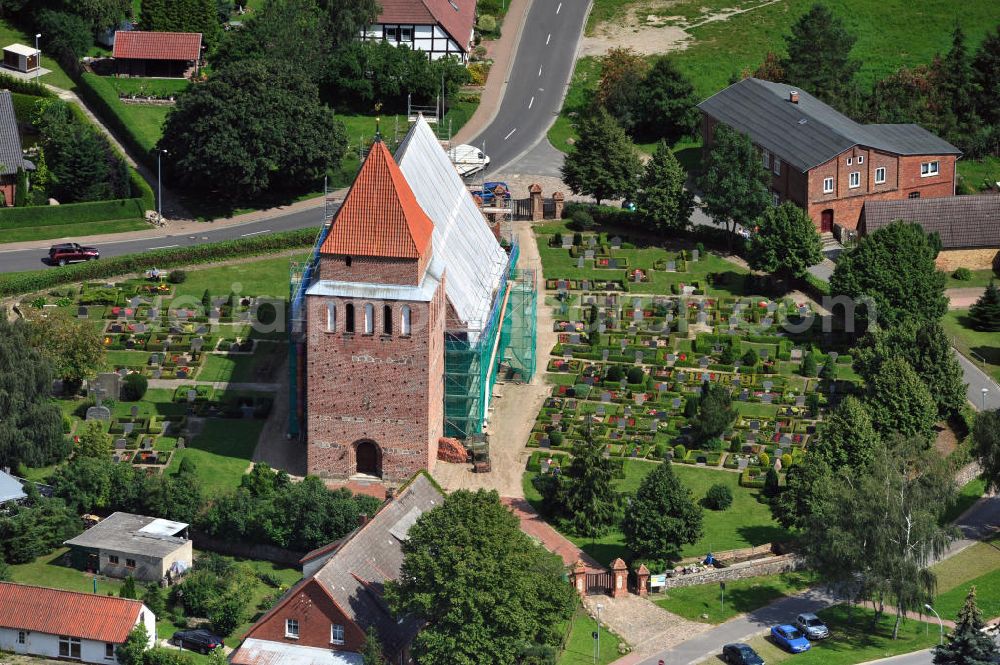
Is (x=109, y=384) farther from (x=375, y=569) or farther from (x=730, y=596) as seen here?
(x=730, y=596)

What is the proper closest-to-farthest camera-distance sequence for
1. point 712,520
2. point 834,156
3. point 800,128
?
1. point 712,520
2. point 834,156
3. point 800,128

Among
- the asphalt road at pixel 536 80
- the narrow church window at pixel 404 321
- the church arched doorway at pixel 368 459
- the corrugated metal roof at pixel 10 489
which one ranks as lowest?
the corrugated metal roof at pixel 10 489

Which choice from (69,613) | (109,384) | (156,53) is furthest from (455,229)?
(156,53)

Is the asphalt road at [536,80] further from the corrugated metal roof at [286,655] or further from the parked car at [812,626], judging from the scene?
the corrugated metal roof at [286,655]

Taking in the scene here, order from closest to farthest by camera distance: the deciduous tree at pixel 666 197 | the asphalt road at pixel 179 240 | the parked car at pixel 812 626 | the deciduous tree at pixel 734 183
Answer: the parked car at pixel 812 626 < the asphalt road at pixel 179 240 < the deciduous tree at pixel 734 183 < the deciduous tree at pixel 666 197

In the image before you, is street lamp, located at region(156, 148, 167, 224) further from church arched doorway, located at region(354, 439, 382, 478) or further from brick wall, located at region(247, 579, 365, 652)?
brick wall, located at region(247, 579, 365, 652)

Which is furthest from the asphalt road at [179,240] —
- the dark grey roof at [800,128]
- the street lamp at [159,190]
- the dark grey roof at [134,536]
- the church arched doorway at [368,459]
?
the dark grey roof at [134,536]
